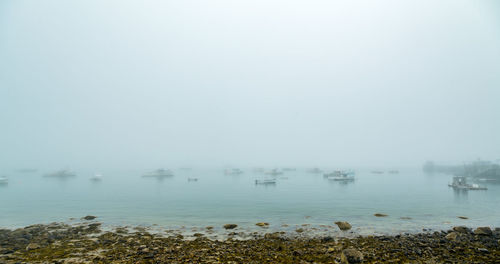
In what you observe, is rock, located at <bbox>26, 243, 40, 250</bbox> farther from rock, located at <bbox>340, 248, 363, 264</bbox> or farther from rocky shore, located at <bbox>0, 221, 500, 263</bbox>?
rock, located at <bbox>340, 248, 363, 264</bbox>

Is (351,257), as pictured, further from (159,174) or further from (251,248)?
(159,174)

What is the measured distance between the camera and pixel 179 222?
30.9 metres

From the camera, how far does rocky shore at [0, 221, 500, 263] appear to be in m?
16.0

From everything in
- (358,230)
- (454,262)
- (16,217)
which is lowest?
(16,217)

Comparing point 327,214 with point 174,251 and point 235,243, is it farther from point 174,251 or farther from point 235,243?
point 174,251

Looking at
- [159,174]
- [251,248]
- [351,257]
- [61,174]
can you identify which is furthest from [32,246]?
[61,174]

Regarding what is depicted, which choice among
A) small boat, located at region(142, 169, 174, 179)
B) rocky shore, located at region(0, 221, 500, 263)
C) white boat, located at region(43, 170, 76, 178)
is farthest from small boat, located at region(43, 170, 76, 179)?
rocky shore, located at region(0, 221, 500, 263)

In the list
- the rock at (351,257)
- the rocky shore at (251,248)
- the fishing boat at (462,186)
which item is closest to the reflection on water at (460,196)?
the fishing boat at (462,186)

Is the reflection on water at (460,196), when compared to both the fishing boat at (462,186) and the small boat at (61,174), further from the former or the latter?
the small boat at (61,174)

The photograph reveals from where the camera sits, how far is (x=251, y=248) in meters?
18.5

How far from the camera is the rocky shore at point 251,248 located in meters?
16.0

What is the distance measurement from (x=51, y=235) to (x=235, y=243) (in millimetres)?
18444

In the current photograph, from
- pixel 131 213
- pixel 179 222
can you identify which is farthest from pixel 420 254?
pixel 131 213

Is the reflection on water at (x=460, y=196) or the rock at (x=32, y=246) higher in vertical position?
the rock at (x=32, y=246)
